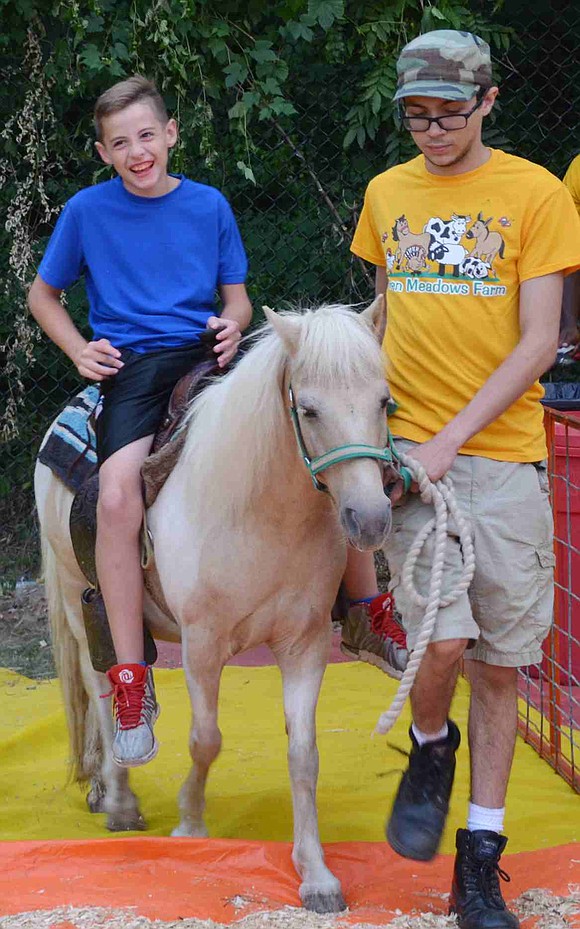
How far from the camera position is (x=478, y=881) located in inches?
109

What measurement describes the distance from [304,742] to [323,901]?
1.33 feet

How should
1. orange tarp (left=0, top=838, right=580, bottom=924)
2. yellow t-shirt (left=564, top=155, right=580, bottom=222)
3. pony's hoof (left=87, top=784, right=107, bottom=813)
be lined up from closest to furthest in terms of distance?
orange tarp (left=0, top=838, right=580, bottom=924)
pony's hoof (left=87, top=784, right=107, bottom=813)
yellow t-shirt (left=564, top=155, right=580, bottom=222)

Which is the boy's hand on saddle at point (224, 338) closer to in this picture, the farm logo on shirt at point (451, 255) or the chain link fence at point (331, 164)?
the farm logo on shirt at point (451, 255)

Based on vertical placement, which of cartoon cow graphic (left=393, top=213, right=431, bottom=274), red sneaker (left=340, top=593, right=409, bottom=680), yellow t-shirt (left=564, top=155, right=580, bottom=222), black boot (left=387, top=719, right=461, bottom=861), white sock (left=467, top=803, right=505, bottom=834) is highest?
yellow t-shirt (left=564, top=155, right=580, bottom=222)

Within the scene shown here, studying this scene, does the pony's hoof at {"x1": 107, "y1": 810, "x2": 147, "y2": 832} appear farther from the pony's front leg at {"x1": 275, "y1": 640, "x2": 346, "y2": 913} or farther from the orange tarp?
the pony's front leg at {"x1": 275, "y1": 640, "x2": 346, "y2": 913}

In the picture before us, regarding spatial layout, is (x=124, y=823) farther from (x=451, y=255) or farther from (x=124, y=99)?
(x=124, y=99)

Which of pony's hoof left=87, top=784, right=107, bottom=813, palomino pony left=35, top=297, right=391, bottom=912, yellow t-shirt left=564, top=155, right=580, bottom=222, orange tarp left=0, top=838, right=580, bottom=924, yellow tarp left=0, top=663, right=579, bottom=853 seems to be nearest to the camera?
palomino pony left=35, top=297, right=391, bottom=912

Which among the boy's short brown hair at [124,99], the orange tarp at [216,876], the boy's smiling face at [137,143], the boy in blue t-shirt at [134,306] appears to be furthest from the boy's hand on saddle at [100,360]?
the orange tarp at [216,876]

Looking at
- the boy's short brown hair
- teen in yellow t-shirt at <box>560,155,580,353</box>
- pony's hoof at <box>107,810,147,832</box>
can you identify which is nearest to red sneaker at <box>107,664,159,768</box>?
pony's hoof at <box>107,810,147,832</box>

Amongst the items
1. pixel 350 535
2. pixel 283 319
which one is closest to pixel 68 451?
pixel 283 319

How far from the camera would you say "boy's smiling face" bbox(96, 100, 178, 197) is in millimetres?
3412

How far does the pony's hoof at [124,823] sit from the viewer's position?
3.65 m

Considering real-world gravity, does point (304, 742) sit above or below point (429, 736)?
below

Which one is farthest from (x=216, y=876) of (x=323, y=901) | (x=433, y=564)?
(x=433, y=564)
